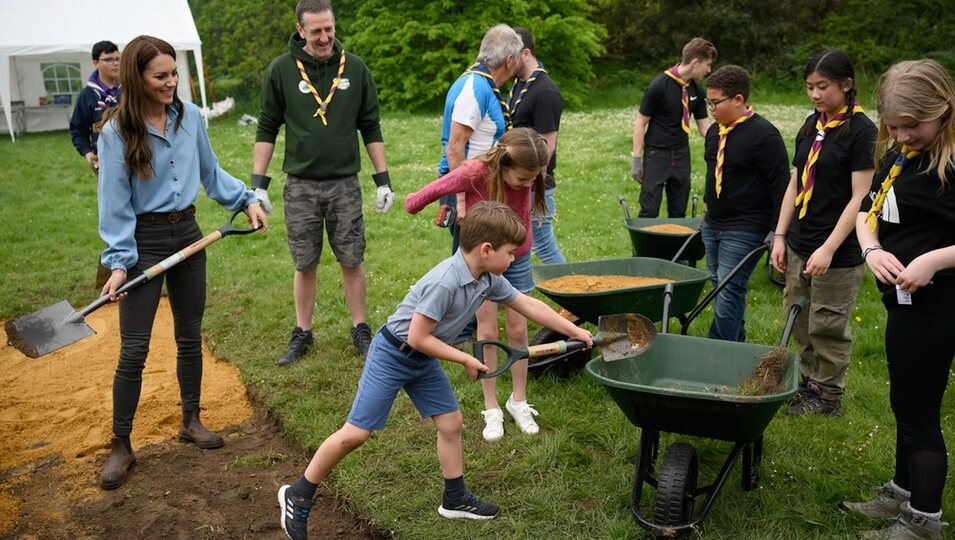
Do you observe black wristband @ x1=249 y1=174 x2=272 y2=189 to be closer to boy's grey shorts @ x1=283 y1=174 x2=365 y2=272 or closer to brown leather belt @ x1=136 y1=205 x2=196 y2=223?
boy's grey shorts @ x1=283 y1=174 x2=365 y2=272

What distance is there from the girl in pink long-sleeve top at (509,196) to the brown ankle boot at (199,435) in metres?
1.41

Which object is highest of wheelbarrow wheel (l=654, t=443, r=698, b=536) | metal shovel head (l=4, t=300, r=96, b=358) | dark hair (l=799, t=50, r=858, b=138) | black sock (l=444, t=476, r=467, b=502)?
dark hair (l=799, t=50, r=858, b=138)

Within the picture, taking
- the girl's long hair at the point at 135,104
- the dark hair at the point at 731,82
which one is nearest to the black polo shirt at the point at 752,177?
the dark hair at the point at 731,82

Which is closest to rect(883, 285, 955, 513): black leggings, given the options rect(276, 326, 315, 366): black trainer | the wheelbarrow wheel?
the wheelbarrow wheel

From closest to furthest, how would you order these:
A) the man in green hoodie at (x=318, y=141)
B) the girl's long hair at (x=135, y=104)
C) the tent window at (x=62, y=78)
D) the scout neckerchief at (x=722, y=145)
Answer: the girl's long hair at (x=135, y=104) → the scout neckerchief at (x=722, y=145) → the man in green hoodie at (x=318, y=141) → the tent window at (x=62, y=78)

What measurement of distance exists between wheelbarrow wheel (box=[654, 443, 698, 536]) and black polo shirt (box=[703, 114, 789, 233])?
187cm

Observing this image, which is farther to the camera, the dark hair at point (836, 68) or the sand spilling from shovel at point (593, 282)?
the sand spilling from shovel at point (593, 282)

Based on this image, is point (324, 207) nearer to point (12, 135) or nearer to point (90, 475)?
point (90, 475)

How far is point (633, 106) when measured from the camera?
73.9ft

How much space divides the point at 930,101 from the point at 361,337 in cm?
362

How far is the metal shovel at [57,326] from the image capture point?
384cm

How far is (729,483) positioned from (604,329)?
901 mm

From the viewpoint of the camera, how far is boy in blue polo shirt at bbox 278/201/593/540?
3.12m

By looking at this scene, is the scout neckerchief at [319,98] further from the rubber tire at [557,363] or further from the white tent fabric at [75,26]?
the white tent fabric at [75,26]
